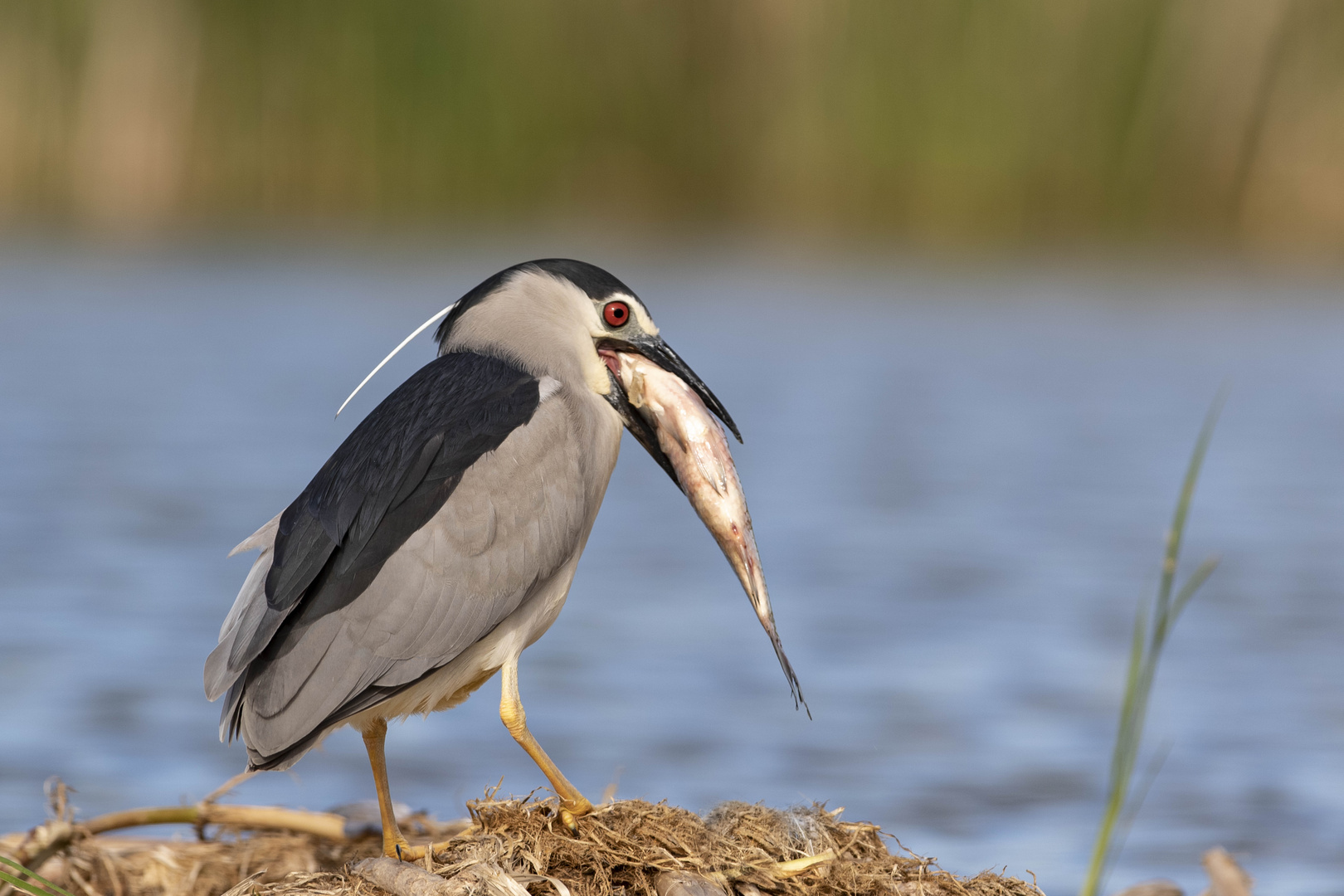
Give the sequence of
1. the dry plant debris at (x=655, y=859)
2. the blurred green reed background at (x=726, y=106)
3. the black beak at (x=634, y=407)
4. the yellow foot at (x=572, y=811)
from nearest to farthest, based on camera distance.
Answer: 1. the dry plant debris at (x=655, y=859)
2. the yellow foot at (x=572, y=811)
3. the black beak at (x=634, y=407)
4. the blurred green reed background at (x=726, y=106)

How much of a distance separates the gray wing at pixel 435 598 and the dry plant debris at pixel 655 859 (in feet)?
1.31

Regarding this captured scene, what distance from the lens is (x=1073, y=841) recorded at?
522 cm

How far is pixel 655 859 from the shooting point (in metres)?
3.26

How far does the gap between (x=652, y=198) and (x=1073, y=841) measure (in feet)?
50.4

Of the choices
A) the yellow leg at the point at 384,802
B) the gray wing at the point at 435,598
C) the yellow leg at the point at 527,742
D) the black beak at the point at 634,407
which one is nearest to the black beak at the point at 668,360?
the black beak at the point at 634,407

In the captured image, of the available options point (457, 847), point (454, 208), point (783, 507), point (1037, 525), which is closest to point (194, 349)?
point (454, 208)

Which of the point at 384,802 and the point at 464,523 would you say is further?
the point at 464,523

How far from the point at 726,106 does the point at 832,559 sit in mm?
10407

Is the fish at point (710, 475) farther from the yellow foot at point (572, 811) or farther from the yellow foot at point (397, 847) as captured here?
the yellow foot at point (397, 847)

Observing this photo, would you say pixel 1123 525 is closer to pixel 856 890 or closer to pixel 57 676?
pixel 57 676

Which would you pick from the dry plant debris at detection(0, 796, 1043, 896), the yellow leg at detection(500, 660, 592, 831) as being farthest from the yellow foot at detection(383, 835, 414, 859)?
the yellow leg at detection(500, 660, 592, 831)

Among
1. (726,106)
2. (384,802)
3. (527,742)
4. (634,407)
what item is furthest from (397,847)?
(726,106)

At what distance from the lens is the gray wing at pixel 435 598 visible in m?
3.70

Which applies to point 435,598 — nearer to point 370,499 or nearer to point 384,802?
point 370,499
